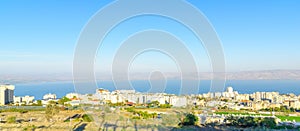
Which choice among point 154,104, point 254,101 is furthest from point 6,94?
point 254,101

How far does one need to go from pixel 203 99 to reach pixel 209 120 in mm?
2467

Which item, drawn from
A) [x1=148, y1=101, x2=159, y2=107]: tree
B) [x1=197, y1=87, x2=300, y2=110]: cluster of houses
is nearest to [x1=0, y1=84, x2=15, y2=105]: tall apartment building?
[x1=148, y1=101, x2=159, y2=107]: tree

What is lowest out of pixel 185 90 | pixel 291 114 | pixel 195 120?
pixel 291 114

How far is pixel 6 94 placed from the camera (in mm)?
12227

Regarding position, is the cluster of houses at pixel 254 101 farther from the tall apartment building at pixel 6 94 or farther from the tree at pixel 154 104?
the tall apartment building at pixel 6 94

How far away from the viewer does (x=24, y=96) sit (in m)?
13.2

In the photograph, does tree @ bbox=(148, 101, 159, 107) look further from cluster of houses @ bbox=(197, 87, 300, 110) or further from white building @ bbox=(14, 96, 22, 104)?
white building @ bbox=(14, 96, 22, 104)

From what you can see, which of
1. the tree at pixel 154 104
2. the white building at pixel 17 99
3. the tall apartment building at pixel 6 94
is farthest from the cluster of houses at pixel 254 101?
Answer: the white building at pixel 17 99

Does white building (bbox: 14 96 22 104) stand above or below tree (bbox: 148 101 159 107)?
below

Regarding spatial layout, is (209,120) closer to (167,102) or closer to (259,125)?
(259,125)

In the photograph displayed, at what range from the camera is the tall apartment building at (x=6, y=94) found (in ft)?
38.7

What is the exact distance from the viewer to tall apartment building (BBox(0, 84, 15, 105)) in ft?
38.7

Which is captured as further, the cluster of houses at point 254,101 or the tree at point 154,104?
the cluster of houses at point 254,101

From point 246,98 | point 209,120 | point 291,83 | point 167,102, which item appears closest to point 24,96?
point 167,102
